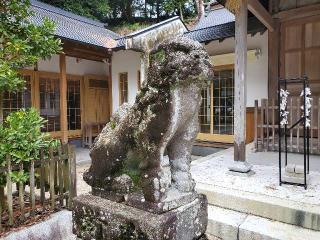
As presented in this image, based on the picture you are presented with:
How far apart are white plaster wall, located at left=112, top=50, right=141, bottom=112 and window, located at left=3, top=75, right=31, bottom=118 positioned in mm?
3129

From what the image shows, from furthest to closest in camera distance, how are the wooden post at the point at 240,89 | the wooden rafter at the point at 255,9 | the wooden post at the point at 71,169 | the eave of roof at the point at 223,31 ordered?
the eave of roof at the point at 223,31, the wooden rafter at the point at 255,9, the wooden post at the point at 240,89, the wooden post at the point at 71,169

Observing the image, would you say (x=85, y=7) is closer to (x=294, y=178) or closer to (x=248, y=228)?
(x=294, y=178)

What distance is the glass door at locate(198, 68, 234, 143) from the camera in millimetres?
8961

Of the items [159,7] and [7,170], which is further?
[159,7]

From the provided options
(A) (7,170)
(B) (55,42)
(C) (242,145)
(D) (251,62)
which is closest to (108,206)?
(A) (7,170)

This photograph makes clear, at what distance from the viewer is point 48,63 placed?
1033 centimetres

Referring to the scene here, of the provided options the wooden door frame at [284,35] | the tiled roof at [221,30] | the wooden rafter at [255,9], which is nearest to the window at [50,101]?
the tiled roof at [221,30]

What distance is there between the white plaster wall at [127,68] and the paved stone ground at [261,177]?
19.7ft

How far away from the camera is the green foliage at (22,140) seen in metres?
3.31

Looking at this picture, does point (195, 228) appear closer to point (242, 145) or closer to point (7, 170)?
point (7, 170)

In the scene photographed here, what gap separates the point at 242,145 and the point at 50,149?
3043 mm

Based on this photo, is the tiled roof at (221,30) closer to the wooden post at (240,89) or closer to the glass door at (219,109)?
the glass door at (219,109)

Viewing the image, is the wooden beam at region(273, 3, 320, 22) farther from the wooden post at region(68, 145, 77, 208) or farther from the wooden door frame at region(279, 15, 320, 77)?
the wooden post at region(68, 145, 77, 208)

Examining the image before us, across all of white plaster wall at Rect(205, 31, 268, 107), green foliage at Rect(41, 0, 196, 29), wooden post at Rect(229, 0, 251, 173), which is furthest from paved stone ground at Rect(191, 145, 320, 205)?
green foliage at Rect(41, 0, 196, 29)
